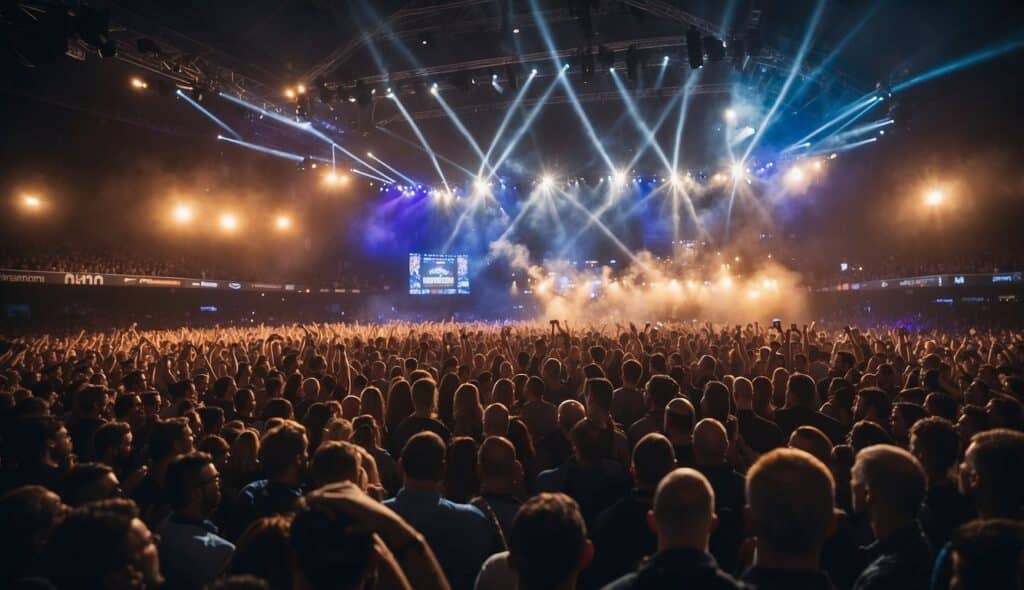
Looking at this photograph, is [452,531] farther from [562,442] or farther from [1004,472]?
[1004,472]

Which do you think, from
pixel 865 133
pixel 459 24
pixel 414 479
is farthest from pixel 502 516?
pixel 865 133

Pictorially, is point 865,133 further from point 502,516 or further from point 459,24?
point 502,516

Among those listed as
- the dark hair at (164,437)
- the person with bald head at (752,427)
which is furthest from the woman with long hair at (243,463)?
the person with bald head at (752,427)

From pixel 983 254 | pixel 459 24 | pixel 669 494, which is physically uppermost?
pixel 459 24

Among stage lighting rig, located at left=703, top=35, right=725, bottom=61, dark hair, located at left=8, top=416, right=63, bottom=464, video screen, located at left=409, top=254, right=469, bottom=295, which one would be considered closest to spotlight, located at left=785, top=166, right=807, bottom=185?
stage lighting rig, located at left=703, top=35, right=725, bottom=61

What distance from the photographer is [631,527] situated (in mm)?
2850

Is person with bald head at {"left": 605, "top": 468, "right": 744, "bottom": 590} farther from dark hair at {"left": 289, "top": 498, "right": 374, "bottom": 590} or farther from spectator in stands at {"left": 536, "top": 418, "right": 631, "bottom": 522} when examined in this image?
spectator in stands at {"left": 536, "top": 418, "right": 631, "bottom": 522}

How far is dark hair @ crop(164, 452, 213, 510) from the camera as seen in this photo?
9.59ft

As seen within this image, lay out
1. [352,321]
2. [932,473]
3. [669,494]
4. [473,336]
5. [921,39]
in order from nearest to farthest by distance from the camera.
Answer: [669,494]
[932,473]
[473,336]
[921,39]
[352,321]

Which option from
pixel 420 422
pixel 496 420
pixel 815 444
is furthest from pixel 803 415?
pixel 420 422

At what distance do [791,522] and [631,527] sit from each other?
1105 millimetres

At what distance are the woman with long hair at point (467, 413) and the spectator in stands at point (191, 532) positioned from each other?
96.1 inches

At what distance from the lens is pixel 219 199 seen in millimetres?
26703

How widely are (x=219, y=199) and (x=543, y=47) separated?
59.8 feet
